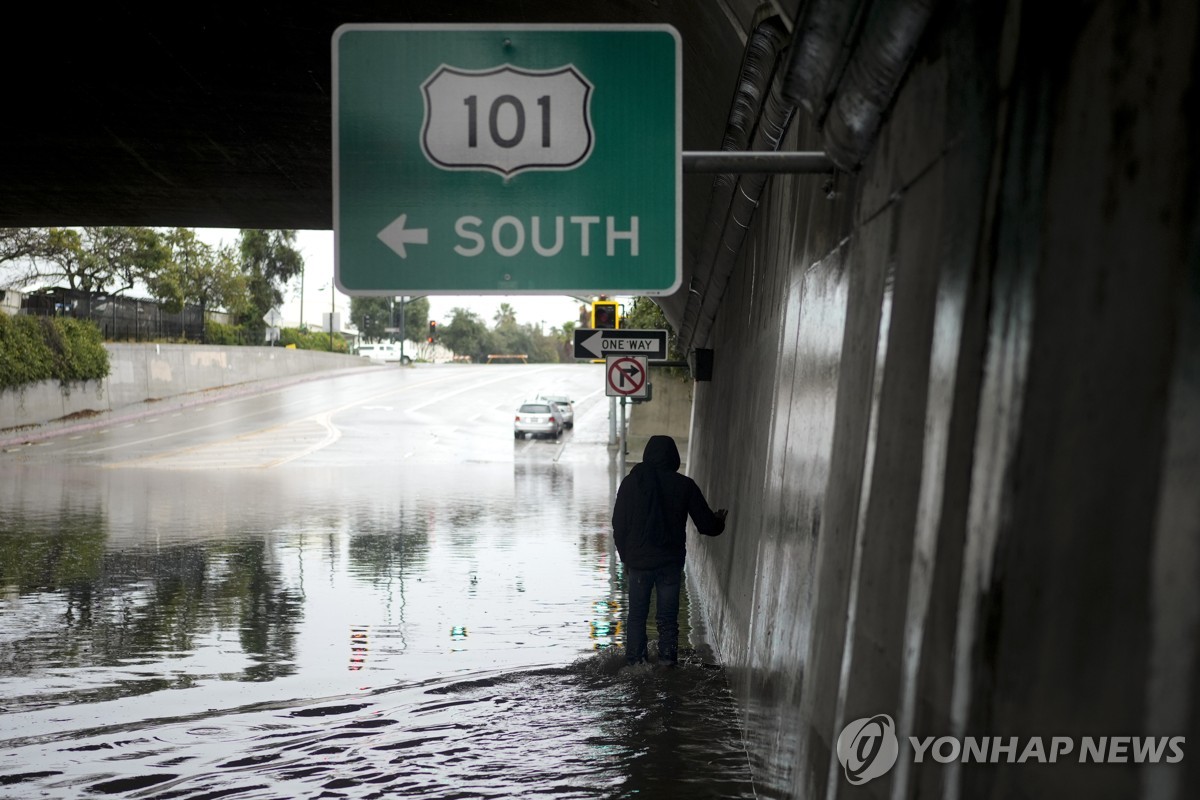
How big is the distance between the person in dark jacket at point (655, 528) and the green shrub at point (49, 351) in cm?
3561

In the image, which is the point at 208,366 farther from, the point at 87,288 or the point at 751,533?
the point at 751,533

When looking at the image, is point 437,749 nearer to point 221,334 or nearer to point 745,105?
point 745,105

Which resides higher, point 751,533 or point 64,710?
point 751,533

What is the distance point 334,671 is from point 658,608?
241cm

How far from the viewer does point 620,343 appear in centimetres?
1745

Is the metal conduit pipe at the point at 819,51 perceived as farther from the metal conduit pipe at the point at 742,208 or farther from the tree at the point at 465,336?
the tree at the point at 465,336

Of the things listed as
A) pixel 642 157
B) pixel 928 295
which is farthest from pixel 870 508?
pixel 642 157

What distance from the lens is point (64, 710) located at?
820cm

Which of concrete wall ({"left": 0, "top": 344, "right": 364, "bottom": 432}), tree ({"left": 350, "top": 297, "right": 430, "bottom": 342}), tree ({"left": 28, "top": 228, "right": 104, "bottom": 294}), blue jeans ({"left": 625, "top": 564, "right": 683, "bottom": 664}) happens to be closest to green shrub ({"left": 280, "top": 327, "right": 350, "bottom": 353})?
concrete wall ({"left": 0, "top": 344, "right": 364, "bottom": 432})

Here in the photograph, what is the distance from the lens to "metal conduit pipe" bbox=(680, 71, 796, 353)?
7.48 meters

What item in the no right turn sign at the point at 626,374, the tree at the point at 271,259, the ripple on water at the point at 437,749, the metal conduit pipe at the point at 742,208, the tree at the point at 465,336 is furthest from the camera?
the tree at the point at 465,336

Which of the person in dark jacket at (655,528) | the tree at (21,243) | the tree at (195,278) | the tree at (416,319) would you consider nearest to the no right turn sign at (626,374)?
the person in dark jacket at (655,528)

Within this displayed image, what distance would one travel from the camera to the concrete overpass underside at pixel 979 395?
227 cm

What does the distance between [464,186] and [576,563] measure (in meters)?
9.81
